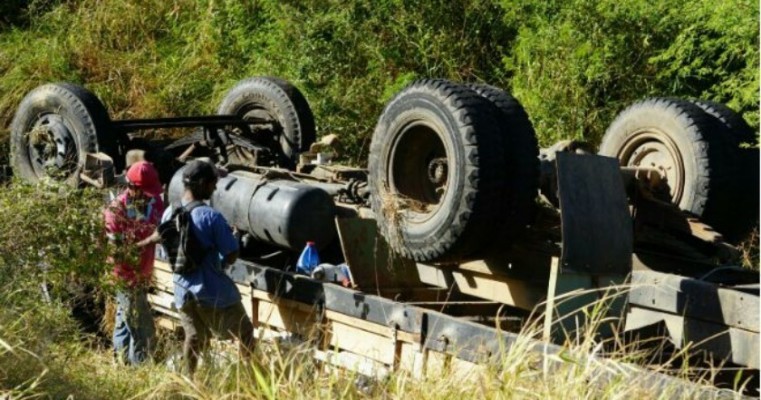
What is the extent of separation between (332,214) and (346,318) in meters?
1.16

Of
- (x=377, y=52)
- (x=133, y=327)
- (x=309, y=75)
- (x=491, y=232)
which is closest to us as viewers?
(x=491, y=232)

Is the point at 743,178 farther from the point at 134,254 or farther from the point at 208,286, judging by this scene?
the point at 134,254

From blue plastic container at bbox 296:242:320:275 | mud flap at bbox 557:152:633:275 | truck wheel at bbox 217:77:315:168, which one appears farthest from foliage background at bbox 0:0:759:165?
blue plastic container at bbox 296:242:320:275

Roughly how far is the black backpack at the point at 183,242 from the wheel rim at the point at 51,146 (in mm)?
3024

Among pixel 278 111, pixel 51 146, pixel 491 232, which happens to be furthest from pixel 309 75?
pixel 491 232

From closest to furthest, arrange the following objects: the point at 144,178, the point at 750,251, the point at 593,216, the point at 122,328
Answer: the point at 593,216 → the point at 122,328 → the point at 144,178 → the point at 750,251

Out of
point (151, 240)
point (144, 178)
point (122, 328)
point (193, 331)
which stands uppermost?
point (144, 178)

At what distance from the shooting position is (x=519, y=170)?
6.52 m

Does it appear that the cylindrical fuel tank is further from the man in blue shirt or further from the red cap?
the man in blue shirt

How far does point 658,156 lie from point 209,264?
2.92m

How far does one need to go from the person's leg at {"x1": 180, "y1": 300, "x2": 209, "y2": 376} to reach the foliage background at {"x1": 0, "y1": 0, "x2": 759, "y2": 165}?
4.61 meters

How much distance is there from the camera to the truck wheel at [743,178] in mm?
7574

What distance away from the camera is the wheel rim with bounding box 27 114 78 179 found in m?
9.68

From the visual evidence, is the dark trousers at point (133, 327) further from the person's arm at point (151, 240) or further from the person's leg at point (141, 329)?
the person's arm at point (151, 240)
